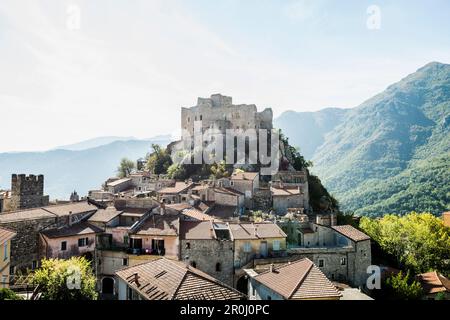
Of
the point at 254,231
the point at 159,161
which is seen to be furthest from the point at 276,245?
the point at 159,161

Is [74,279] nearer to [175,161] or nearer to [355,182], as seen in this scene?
[175,161]

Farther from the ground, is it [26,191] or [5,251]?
[26,191]

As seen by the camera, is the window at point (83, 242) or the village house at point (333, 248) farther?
the village house at point (333, 248)

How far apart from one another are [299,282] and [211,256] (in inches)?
613

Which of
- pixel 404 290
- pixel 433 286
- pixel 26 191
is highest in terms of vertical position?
pixel 26 191

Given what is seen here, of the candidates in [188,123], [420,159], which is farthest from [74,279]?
[420,159]

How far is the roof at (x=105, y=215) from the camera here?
36.7 m

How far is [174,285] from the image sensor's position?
17.8 meters

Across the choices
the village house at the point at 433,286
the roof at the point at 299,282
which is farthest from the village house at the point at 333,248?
the roof at the point at 299,282

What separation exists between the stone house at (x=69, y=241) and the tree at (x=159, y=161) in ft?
143

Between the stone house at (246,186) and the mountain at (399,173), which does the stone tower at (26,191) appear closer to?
the stone house at (246,186)

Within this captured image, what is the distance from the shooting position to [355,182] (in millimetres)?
A: 157625

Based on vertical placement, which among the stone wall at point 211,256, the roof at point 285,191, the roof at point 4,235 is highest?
the roof at point 285,191

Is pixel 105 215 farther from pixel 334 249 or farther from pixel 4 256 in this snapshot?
pixel 334 249
